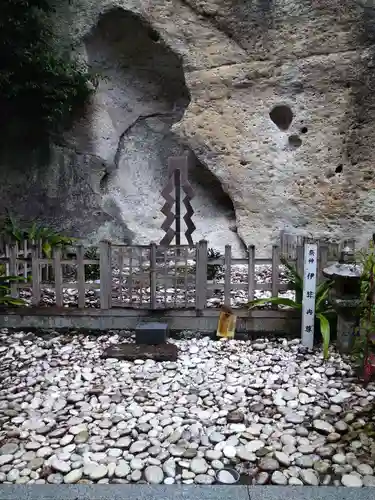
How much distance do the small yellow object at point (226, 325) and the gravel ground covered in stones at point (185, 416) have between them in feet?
0.53

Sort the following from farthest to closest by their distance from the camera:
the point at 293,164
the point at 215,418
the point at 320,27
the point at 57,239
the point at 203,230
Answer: the point at 203,230, the point at 293,164, the point at 320,27, the point at 57,239, the point at 215,418

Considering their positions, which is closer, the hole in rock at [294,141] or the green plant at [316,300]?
the green plant at [316,300]

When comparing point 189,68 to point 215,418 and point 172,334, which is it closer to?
point 172,334

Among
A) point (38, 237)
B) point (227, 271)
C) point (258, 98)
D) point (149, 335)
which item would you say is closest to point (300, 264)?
point (227, 271)

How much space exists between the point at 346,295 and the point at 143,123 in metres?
7.49

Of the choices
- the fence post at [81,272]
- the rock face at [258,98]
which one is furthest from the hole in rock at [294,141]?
the fence post at [81,272]

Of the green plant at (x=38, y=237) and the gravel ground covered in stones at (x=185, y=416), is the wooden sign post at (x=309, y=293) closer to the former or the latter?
the gravel ground covered in stones at (x=185, y=416)

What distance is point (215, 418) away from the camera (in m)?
3.00

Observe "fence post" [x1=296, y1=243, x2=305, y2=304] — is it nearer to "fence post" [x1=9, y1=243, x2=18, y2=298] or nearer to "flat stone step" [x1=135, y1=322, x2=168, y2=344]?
"flat stone step" [x1=135, y1=322, x2=168, y2=344]

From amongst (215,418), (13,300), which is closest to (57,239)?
(13,300)

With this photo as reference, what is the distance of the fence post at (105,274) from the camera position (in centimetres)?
450

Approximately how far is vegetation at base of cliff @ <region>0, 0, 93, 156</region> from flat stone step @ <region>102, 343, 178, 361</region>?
5.71 metres

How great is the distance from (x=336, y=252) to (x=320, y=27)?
4942 millimetres

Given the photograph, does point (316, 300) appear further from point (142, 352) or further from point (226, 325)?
point (142, 352)
